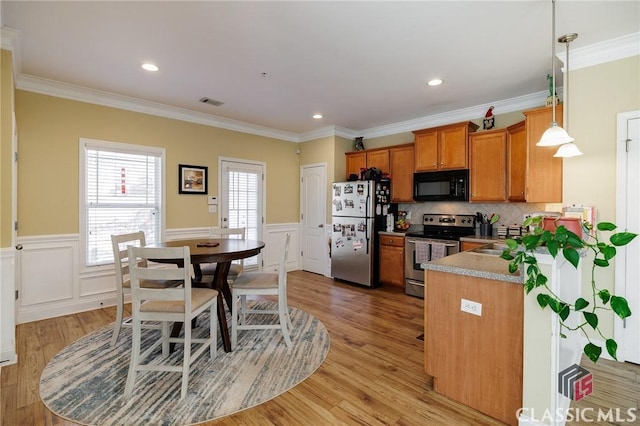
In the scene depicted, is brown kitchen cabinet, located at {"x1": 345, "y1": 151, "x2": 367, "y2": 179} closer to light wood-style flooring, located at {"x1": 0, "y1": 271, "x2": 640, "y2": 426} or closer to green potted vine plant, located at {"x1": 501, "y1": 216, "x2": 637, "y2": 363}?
light wood-style flooring, located at {"x1": 0, "y1": 271, "x2": 640, "y2": 426}

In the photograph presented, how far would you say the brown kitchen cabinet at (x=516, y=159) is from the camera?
3549 millimetres

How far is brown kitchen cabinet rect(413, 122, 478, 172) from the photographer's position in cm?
415

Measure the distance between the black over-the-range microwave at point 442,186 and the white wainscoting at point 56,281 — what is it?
4.33 m

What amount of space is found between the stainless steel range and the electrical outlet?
7.07 ft

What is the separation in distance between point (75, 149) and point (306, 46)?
3013mm

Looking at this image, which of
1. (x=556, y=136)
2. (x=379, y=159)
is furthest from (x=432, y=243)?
(x=556, y=136)

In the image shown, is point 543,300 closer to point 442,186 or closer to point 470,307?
point 470,307

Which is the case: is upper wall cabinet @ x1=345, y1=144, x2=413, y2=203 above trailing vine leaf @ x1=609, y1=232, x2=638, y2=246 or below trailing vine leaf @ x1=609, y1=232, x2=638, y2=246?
above

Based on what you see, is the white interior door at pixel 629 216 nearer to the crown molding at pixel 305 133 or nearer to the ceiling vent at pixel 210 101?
the crown molding at pixel 305 133

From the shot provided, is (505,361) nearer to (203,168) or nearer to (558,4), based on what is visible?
(558,4)

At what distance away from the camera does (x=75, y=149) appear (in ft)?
11.9

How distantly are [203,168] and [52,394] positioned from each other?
3.24m

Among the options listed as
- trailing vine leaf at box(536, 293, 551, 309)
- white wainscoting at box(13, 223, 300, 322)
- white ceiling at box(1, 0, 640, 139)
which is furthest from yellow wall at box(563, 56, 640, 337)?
white wainscoting at box(13, 223, 300, 322)

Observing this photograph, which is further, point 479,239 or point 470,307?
point 479,239
